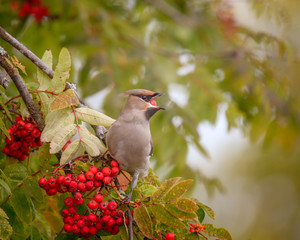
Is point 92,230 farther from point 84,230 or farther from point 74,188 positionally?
point 74,188

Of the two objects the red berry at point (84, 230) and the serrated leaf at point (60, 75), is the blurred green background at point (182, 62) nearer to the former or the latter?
the serrated leaf at point (60, 75)

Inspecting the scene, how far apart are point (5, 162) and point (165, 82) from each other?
111 inches

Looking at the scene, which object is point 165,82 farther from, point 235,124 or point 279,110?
point 279,110

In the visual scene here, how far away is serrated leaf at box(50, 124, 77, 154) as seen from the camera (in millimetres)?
2424

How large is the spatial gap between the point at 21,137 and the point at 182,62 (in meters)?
3.95

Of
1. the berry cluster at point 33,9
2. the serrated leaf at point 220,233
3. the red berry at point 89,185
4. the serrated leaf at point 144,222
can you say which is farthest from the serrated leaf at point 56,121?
the berry cluster at point 33,9

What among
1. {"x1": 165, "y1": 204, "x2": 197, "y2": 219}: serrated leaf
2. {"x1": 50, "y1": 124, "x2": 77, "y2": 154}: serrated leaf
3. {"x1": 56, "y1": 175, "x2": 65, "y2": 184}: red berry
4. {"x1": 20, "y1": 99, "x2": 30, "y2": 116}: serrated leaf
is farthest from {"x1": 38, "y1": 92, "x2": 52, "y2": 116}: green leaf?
{"x1": 165, "y1": 204, "x2": 197, "y2": 219}: serrated leaf

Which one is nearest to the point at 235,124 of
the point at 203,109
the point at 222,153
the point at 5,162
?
the point at 203,109

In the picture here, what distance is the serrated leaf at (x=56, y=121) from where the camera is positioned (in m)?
2.48

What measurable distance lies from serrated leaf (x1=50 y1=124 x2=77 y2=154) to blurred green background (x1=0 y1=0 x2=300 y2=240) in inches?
55.4

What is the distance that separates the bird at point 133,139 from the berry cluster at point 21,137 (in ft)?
1.60

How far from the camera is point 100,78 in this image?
5484 mm

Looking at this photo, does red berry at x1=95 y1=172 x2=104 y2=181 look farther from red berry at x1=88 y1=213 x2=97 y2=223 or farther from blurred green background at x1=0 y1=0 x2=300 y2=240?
blurred green background at x1=0 y1=0 x2=300 y2=240

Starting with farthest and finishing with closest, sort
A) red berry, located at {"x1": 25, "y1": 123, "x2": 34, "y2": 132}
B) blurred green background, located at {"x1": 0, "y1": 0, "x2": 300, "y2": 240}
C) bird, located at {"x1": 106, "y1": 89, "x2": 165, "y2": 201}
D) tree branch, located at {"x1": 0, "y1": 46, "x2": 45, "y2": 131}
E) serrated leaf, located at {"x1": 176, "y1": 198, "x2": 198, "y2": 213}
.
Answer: blurred green background, located at {"x1": 0, "y1": 0, "x2": 300, "y2": 240} → bird, located at {"x1": 106, "y1": 89, "x2": 165, "y2": 201} → red berry, located at {"x1": 25, "y1": 123, "x2": 34, "y2": 132} → tree branch, located at {"x1": 0, "y1": 46, "x2": 45, "y2": 131} → serrated leaf, located at {"x1": 176, "y1": 198, "x2": 198, "y2": 213}
